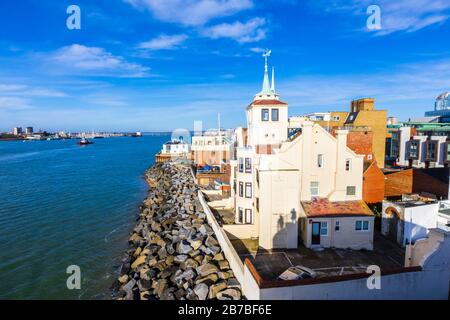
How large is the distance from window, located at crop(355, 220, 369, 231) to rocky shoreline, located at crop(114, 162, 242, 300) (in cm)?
861

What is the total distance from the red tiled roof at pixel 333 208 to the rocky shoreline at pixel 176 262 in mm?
6515

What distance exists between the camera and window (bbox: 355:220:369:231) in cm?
1788

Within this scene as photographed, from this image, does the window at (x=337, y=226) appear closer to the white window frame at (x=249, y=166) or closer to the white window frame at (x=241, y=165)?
the white window frame at (x=249, y=166)

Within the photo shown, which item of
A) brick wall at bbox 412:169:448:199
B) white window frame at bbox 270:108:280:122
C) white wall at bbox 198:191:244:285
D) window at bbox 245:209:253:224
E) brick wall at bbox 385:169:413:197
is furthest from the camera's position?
brick wall at bbox 385:169:413:197

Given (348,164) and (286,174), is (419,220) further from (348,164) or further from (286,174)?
(286,174)

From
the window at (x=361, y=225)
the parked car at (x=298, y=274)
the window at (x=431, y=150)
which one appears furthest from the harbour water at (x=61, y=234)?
the window at (x=431, y=150)

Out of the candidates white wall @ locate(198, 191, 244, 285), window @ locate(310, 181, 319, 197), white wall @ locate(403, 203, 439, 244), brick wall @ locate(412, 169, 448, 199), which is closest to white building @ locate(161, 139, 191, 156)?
white wall @ locate(198, 191, 244, 285)

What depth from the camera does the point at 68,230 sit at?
2752 cm

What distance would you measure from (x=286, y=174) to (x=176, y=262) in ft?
31.0

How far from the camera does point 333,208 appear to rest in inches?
727

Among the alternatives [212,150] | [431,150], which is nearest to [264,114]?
[212,150]

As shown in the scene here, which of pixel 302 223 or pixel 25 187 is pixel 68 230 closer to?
pixel 302 223

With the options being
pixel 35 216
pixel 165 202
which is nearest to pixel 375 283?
pixel 165 202

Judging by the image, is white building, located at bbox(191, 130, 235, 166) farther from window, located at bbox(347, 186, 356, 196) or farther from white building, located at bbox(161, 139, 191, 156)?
window, located at bbox(347, 186, 356, 196)
